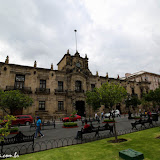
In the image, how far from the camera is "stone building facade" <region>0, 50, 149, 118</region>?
22125 mm

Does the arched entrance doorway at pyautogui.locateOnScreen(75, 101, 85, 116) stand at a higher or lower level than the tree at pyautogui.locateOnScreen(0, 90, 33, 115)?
lower

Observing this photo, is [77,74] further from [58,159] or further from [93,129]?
[58,159]

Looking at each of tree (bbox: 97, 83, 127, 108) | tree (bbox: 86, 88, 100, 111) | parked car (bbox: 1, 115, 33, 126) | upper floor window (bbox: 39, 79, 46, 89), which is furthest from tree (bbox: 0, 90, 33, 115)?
upper floor window (bbox: 39, 79, 46, 89)

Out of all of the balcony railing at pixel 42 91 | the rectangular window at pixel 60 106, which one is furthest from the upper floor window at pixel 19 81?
the rectangular window at pixel 60 106

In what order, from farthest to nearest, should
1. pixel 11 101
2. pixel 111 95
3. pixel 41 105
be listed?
pixel 41 105, pixel 11 101, pixel 111 95

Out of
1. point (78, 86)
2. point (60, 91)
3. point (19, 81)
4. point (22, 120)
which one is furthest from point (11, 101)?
point (78, 86)

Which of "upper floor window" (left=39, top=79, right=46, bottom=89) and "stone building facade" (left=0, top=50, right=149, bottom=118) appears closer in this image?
"stone building facade" (left=0, top=50, right=149, bottom=118)

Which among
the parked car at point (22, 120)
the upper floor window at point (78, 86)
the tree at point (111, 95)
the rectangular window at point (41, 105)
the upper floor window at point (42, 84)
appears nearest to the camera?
the tree at point (111, 95)

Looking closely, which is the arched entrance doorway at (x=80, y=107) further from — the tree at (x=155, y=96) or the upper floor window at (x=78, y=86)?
the tree at (x=155, y=96)

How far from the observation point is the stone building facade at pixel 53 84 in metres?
22.1

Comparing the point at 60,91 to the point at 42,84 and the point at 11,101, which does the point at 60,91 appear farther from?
the point at 11,101

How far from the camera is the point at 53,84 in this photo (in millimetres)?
25594

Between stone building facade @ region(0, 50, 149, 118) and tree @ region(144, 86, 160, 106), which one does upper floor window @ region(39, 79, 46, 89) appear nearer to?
stone building facade @ region(0, 50, 149, 118)

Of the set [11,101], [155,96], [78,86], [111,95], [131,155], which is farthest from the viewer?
[78,86]
